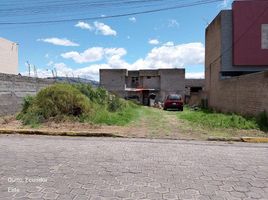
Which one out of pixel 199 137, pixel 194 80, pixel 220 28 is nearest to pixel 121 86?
pixel 194 80

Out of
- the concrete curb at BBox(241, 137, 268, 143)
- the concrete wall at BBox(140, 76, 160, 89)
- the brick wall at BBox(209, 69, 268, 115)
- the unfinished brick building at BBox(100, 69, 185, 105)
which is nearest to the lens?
the concrete curb at BBox(241, 137, 268, 143)

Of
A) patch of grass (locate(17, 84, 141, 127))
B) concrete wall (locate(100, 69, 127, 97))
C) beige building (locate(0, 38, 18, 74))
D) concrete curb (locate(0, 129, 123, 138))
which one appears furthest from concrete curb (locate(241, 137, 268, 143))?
concrete wall (locate(100, 69, 127, 97))

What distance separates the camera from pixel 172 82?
166 ft

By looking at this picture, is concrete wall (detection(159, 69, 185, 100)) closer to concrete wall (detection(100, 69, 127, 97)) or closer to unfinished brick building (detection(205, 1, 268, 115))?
concrete wall (detection(100, 69, 127, 97))

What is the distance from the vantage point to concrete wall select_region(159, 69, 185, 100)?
165 feet

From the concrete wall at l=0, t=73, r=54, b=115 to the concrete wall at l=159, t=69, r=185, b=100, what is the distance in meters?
34.6

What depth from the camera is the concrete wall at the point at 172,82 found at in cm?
5044

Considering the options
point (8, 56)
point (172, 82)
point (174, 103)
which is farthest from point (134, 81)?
point (174, 103)

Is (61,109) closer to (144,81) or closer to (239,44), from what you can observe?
(239,44)

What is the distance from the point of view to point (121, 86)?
51.8 m

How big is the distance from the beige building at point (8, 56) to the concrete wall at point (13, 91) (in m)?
28.3

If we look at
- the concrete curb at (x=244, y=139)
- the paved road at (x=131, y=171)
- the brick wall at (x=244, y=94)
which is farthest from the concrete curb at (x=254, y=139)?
the brick wall at (x=244, y=94)

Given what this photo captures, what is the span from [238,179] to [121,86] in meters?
46.7

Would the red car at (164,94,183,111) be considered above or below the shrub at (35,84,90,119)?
below
